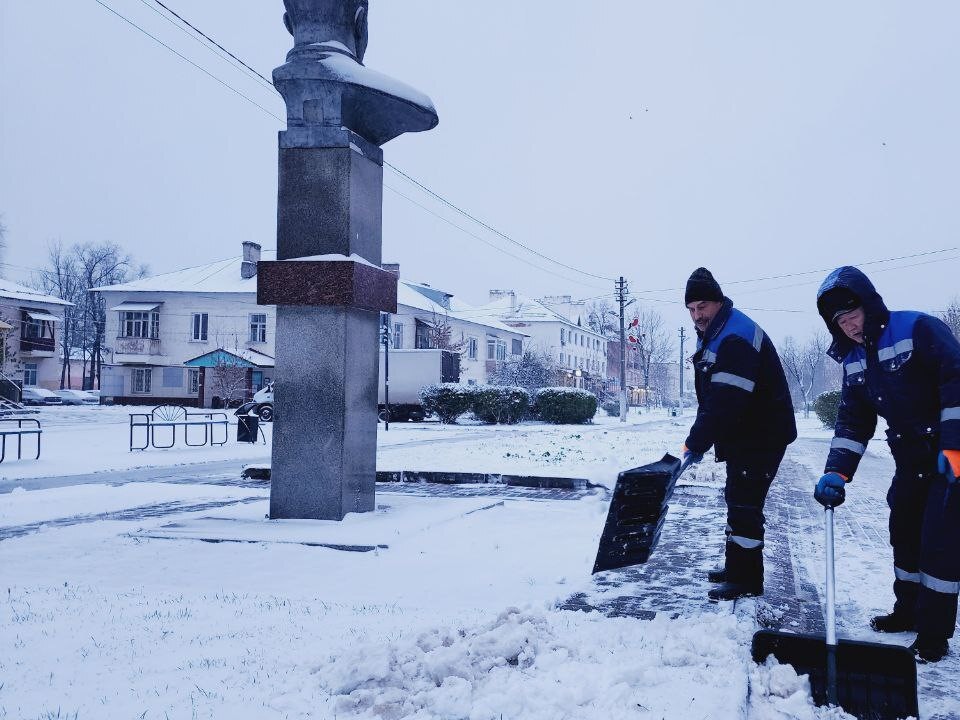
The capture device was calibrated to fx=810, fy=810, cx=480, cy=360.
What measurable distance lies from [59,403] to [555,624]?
53.5 m

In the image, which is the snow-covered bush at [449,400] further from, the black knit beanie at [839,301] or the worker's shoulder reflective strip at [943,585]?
the worker's shoulder reflective strip at [943,585]

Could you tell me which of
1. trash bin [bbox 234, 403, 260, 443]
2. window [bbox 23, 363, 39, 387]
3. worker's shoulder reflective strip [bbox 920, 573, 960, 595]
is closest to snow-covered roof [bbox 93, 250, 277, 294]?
window [bbox 23, 363, 39, 387]

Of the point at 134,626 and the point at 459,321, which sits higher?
the point at 459,321

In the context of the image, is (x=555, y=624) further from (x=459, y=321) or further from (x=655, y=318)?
(x=655, y=318)

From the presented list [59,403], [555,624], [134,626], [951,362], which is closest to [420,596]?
[555,624]

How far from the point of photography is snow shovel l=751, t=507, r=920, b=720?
118 inches

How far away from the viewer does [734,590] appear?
4.59 meters

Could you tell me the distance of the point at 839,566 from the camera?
5.59m

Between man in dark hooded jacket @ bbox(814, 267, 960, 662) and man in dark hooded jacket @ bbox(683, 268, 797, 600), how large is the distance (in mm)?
395

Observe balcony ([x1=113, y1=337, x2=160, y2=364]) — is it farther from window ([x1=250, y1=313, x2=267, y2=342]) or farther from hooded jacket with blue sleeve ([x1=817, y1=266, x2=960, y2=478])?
hooded jacket with blue sleeve ([x1=817, y1=266, x2=960, y2=478])

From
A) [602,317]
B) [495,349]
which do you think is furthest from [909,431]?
[602,317]

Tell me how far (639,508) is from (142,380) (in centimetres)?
4964

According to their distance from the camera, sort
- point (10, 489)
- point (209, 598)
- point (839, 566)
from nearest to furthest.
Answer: point (209, 598) → point (839, 566) → point (10, 489)

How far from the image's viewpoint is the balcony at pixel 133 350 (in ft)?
159
